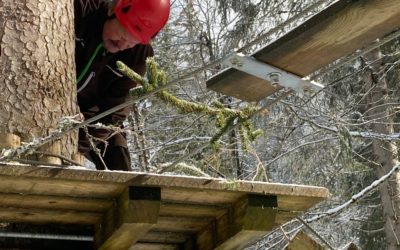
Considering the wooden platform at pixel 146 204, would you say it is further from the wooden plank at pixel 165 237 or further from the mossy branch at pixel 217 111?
the mossy branch at pixel 217 111

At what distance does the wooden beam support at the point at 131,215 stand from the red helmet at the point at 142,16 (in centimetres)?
123

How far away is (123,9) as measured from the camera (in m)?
3.73

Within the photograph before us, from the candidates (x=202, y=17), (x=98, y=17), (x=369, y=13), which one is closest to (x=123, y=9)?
(x=98, y=17)

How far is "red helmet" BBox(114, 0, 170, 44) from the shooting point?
3.69 meters

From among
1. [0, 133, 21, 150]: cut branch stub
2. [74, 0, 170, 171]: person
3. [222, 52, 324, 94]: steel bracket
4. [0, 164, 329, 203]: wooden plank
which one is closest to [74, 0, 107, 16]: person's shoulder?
[74, 0, 170, 171]: person

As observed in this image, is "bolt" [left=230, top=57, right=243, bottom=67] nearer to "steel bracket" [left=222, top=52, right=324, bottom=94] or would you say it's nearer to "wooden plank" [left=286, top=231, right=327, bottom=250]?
"steel bracket" [left=222, top=52, right=324, bottom=94]

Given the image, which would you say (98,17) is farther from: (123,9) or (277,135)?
(277,135)

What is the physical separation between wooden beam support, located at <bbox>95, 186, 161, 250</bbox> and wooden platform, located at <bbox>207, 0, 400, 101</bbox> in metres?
0.49

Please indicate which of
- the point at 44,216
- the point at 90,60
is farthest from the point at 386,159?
the point at 44,216

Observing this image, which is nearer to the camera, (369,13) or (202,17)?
(369,13)

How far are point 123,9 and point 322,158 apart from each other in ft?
24.5

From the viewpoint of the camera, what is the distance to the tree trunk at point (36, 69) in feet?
9.41

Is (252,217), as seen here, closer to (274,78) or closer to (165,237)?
(165,237)

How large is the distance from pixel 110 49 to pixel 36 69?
89cm
